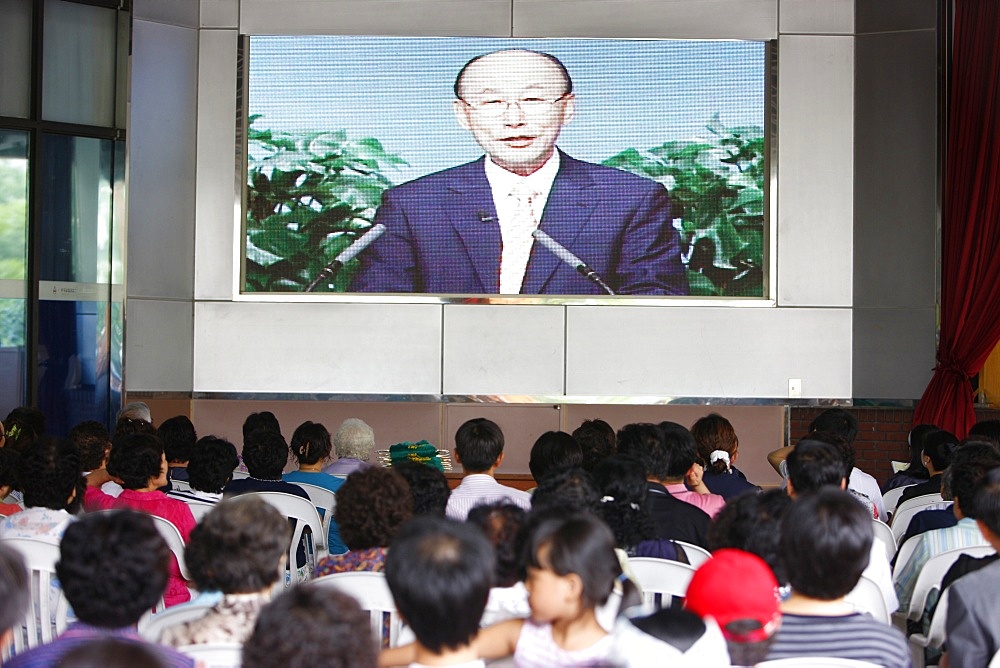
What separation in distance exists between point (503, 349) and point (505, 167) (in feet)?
3.91

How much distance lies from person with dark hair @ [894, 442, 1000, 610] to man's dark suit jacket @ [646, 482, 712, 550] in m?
0.64

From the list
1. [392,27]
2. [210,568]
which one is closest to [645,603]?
[210,568]

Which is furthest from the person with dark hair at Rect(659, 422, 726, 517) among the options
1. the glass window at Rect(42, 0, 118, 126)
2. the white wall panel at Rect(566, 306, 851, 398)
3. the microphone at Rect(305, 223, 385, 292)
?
the glass window at Rect(42, 0, 118, 126)

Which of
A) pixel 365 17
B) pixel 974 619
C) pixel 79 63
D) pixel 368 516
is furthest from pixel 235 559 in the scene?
pixel 79 63

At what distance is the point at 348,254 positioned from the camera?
7.01m

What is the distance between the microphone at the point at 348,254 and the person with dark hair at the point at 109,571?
5066mm

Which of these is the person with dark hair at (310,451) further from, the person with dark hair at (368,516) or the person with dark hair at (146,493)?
the person with dark hair at (368,516)

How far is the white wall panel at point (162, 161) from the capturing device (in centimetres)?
682

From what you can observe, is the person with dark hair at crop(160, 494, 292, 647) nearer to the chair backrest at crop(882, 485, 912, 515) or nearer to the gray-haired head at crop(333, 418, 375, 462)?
the gray-haired head at crop(333, 418, 375, 462)

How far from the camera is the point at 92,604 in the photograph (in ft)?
6.49

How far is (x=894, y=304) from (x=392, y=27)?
3.72 metres

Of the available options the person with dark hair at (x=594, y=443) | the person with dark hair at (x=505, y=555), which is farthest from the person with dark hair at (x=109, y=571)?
the person with dark hair at (x=594, y=443)

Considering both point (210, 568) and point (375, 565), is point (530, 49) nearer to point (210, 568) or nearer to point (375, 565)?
point (375, 565)

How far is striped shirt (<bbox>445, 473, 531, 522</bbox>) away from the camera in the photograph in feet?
12.5
